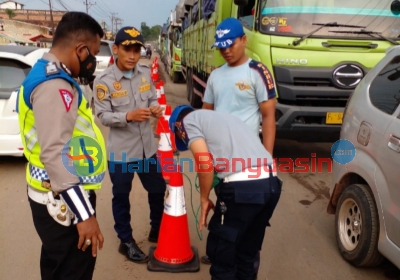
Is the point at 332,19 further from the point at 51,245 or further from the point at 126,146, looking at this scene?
the point at 51,245

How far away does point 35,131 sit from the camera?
1786 millimetres

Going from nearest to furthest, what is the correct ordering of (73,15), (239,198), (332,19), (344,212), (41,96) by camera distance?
(41,96), (73,15), (239,198), (344,212), (332,19)

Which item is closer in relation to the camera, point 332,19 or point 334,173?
point 334,173

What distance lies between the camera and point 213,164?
2291 millimetres

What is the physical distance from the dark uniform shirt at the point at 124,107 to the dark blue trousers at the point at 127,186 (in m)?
0.07

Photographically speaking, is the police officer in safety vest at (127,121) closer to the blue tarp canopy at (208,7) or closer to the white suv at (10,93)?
the white suv at (10,93)

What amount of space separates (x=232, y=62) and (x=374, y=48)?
3.05 metres

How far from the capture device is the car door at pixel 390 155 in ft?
8.91

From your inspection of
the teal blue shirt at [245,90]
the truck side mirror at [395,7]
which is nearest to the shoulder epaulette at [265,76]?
the teal blue shirt at [245,90]

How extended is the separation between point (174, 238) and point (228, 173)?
1.23 metres

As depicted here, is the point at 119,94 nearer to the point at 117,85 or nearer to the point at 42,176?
the point at 117,85

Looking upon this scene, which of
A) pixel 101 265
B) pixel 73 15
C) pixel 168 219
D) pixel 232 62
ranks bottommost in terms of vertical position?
pixel 101 265

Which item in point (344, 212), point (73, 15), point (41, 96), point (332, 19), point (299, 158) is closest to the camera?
point (41, 96)

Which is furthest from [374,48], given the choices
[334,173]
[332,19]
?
[334,173]
